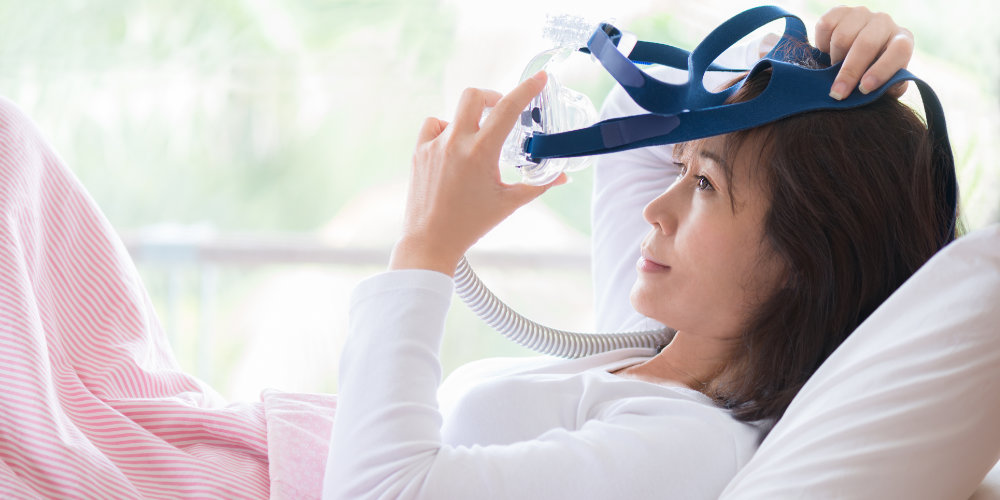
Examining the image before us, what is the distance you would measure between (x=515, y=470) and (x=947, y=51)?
3251 millimetres

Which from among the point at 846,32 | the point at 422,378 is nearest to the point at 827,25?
the point at 846,32

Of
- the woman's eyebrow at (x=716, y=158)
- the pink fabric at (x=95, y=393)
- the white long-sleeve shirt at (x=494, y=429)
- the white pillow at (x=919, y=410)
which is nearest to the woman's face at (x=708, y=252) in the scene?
the woman's eyebrow at (x=716, y=158)

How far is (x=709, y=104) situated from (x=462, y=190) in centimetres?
32

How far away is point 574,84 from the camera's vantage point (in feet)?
13.1

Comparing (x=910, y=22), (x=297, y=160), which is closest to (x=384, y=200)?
(x=297, y=160)

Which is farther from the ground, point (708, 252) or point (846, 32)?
point (846, 32)

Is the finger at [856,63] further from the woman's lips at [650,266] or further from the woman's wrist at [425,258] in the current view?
the woman's wrist at [425,258]

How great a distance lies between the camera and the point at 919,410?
0.86 m

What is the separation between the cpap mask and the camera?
1051mm

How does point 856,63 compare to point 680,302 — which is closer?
point 856,63

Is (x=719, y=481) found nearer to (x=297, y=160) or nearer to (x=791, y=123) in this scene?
(x=791, y=123)

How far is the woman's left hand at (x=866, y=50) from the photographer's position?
1043 mm

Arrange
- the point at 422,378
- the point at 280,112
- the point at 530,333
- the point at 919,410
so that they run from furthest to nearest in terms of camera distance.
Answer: the point at 280,112, the point at 530,333, the point at 422,378, the point at 919,410

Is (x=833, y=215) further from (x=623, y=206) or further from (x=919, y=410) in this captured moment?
(x=623, y=206)
